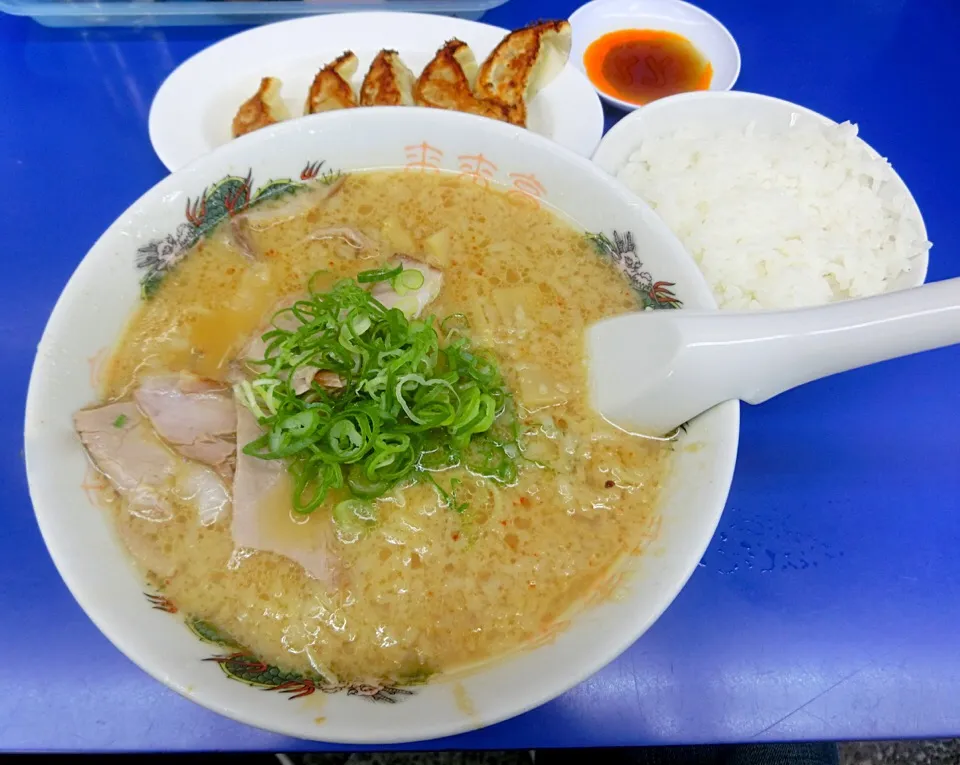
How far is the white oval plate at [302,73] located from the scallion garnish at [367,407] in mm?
877

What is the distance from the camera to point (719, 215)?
1.61 m

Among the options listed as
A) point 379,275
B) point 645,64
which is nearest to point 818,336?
point 379,275

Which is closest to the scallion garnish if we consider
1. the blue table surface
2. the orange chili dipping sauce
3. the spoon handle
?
the spoon handle

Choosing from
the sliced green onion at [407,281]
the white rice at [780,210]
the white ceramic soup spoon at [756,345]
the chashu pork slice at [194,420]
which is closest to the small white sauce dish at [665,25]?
the white rice at [780,210]

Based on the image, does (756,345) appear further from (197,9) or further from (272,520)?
(197,9)

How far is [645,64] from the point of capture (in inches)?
83.4

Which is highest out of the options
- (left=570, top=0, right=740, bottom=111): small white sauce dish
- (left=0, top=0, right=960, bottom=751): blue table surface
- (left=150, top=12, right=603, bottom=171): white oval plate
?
(left=570, top=0, right=740, bottom=111): small white sauce dish

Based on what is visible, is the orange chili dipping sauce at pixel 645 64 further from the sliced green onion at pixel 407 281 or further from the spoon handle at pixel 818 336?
the spoon handle at pixel 818 336

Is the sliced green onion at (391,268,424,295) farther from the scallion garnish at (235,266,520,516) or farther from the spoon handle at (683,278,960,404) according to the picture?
the spoon handle at (683,278,960,404)

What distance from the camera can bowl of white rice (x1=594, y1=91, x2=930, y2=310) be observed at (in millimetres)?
1565

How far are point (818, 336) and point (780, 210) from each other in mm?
841

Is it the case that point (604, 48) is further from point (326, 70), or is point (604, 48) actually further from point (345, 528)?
point (345, 528)

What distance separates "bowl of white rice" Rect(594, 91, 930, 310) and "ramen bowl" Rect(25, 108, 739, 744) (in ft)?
1.53

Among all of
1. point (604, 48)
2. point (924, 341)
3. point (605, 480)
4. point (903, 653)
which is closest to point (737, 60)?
point (604, 48)
